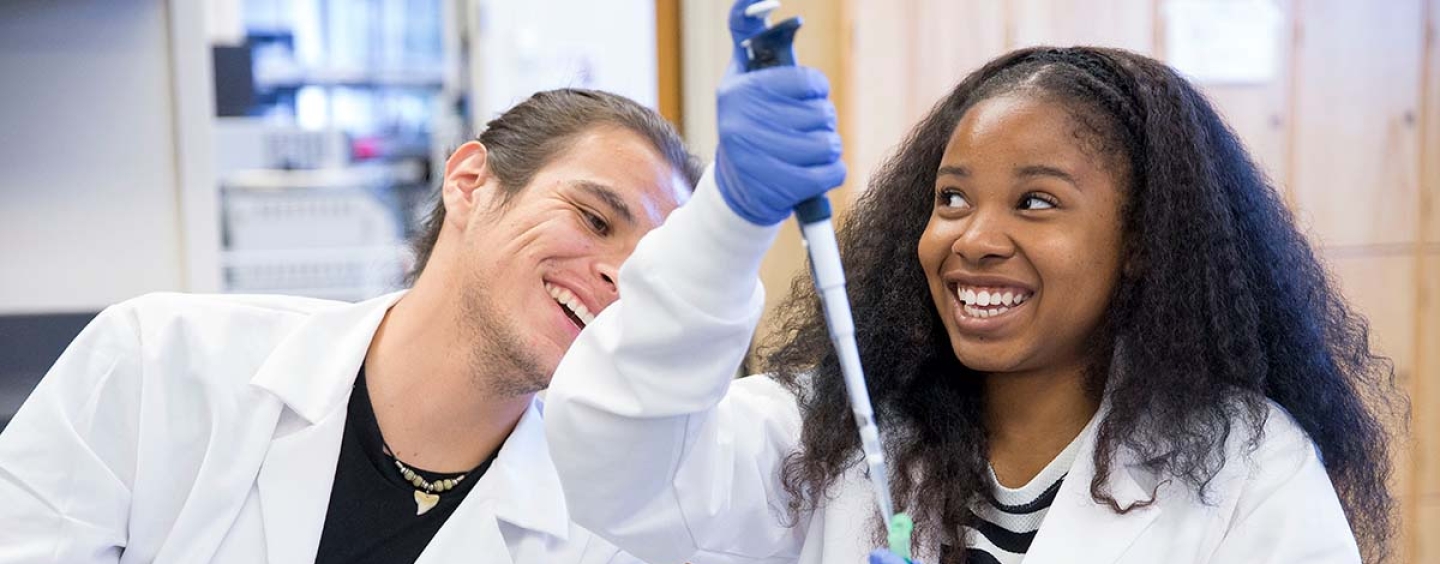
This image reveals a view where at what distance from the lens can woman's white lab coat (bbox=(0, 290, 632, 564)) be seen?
1.34m

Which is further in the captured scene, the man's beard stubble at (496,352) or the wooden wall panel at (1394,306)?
the wooden wall panel at (1394,306)

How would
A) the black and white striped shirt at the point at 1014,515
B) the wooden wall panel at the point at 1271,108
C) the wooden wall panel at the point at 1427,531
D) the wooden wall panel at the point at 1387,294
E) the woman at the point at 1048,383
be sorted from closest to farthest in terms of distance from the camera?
1. the woman at the point at 1048,383
2. the black and white striped shirt at the point at 1014,515
3. the wooden wall panel at the point at 1271,108
4. the wooden wall panel at the point at 1387,294
5. the wooden wall panel at the point at 1427,531

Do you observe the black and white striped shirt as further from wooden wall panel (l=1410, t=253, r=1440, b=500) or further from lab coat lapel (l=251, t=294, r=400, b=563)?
wooden wall panel (l=1410, t=253, r=1440, b=500)

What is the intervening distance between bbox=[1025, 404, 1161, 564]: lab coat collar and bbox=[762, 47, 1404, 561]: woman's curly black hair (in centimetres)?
1

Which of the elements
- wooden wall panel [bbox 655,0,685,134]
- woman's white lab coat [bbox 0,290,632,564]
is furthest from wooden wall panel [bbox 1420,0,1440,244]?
woman's white lab coat [bbox 0,290,632,564]

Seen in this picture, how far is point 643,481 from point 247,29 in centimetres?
558

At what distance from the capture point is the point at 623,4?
5223mm

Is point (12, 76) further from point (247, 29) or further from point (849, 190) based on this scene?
point (247, 29)

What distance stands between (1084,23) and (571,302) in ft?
5.52

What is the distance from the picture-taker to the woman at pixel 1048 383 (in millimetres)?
1077

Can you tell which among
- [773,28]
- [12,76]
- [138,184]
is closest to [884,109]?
[138,184]

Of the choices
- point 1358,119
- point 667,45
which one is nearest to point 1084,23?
point 1358,119

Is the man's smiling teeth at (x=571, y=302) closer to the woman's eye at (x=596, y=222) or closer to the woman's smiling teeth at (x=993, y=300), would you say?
the woman's eye at (x=596, y=222)

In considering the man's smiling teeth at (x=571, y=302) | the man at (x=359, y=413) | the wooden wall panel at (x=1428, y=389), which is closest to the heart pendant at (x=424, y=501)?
the man at (x=359, y=413)
